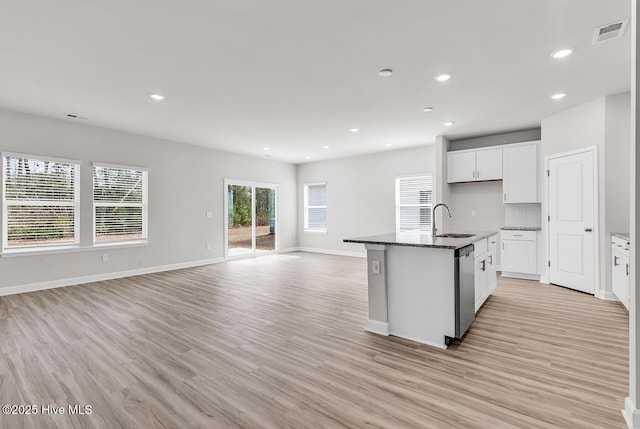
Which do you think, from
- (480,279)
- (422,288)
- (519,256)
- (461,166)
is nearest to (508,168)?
(461,166)

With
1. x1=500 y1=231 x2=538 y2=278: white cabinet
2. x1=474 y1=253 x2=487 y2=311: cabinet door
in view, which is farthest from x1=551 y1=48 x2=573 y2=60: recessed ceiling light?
x1=500 y1=231 x2=538 y2=278: white cabinet

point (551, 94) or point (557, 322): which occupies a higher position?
point (551, 94)

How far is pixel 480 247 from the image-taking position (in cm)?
361

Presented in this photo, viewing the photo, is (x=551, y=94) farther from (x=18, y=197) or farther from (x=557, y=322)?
(x=18, y=197)

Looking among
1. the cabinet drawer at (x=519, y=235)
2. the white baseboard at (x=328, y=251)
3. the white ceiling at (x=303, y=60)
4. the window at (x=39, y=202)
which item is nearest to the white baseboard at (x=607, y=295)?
the cabinet drawer at (x=519, y=235)

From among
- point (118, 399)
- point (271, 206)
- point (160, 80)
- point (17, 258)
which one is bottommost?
point (118, 399)

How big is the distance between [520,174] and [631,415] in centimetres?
473

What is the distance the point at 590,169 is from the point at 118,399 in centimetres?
597

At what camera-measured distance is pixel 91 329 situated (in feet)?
10.9

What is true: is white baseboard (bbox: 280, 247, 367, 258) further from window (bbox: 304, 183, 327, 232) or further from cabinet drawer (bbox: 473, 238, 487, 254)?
cabinet drawer (bbox: 473, 238, 487, 254)

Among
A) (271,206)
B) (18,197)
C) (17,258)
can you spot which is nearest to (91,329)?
(17,258)

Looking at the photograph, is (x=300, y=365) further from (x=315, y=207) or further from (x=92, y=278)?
(x=315, y=207)

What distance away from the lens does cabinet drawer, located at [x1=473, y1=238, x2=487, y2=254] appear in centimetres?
341

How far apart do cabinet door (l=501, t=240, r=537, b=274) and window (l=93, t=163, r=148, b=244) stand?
6.89m
